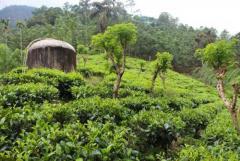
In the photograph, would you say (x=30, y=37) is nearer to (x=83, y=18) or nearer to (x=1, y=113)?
(x=83, y=18)

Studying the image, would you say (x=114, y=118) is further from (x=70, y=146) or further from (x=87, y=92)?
(x=87, y=92)

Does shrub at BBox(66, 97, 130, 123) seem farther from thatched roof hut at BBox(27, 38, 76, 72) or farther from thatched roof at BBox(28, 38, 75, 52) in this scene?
thatched roof at BBox(28, 38, 75, 52)

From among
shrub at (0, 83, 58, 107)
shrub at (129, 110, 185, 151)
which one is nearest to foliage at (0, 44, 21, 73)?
shrub at (0, 83, 58, 107)

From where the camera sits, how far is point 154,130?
9070 millimetres

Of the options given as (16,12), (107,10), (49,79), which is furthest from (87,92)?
(16,12)

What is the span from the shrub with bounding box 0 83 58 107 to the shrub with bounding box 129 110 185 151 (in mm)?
4105

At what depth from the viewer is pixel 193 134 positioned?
12.4 meters

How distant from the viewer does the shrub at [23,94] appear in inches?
471

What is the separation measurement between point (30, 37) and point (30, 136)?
49683 millimetres

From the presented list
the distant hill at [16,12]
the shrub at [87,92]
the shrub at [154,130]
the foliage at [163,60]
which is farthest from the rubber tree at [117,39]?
the distant hill at [16,12]

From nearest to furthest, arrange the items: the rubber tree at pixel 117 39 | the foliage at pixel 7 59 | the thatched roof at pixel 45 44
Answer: the rubber tree at pixel 117 39
the thatched roof at pixel 45 44
the foliage at pixel 7 59

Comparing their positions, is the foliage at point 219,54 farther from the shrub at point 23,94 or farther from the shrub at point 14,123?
the shrub at point 14,123

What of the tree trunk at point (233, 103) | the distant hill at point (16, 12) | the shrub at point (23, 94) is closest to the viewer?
the tree trunk at point (233, 103)

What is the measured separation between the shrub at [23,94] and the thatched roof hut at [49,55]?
30.3ft
